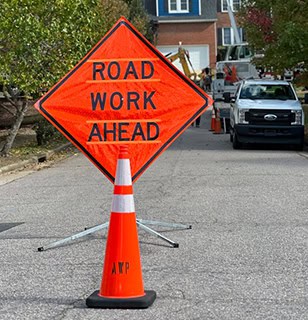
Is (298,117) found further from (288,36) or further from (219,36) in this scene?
(219,36)

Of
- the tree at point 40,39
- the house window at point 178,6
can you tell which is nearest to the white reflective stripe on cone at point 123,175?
the tree at point 40,39

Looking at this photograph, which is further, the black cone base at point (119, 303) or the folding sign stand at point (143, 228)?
the folding sign stand at point (143, 228)

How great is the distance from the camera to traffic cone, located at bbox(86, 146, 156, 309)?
21.9ft

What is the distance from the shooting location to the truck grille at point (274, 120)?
2352 cm

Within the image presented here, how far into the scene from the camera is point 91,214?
11.7 m

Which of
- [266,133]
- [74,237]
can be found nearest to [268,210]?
[74,237]

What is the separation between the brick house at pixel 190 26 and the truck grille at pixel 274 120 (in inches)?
1616

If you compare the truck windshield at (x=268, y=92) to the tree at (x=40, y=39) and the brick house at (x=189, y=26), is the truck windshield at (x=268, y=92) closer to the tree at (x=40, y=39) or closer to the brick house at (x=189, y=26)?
the tree at (x=40, y=39)

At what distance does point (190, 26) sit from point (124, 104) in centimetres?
5680

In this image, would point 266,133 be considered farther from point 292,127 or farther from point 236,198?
point 236,198

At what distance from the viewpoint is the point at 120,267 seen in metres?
6.76

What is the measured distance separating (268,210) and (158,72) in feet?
11.0

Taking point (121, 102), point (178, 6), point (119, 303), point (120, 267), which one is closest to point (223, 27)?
point (178, 6)

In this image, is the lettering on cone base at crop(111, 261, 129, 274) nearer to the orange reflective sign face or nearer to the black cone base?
the black cone base
